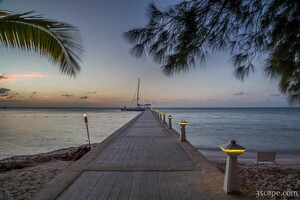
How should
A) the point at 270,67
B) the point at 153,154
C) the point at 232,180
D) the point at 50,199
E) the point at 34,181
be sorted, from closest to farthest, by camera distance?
the point at 50,199, the point at 232,180, the point at 270,67, the point at 34,181, the point at 153,154

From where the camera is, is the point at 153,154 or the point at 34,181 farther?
the point at 153,154

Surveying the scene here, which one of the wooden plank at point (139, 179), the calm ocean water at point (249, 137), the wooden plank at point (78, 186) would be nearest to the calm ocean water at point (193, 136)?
the calm ocean water at point (249, 137)

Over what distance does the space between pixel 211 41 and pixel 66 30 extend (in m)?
2.44

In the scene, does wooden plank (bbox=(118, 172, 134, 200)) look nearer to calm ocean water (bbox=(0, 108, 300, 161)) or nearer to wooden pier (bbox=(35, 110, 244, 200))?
wooden pier (bbox=(35, 110, 244, 200))

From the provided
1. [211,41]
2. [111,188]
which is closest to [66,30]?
[211,41]

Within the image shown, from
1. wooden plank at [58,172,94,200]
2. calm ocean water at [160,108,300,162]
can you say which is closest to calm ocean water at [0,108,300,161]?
calm ocean water at [160,108,300,162]

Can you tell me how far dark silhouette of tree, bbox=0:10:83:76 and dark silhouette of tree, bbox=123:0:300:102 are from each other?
3.16ft

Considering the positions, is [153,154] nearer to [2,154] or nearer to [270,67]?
[270,67]

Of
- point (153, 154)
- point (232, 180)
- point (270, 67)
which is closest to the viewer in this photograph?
point (232, 180)

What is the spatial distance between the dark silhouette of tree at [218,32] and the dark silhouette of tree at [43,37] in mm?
963

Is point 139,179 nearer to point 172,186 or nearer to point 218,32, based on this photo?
point 172,186

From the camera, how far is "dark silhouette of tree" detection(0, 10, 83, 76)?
3.81 metres

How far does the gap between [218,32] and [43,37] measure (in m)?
Answer: 2.91

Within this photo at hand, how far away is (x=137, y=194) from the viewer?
4176 millimetres
